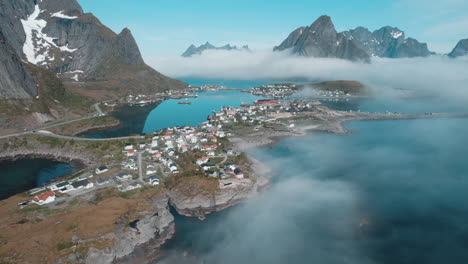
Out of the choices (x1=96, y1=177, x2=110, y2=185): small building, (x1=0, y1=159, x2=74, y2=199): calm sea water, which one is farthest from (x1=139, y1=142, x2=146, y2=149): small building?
(x1=96, y1=177, x2=110, y2=185): small building

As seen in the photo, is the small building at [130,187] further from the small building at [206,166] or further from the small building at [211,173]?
the small building at [206,166]

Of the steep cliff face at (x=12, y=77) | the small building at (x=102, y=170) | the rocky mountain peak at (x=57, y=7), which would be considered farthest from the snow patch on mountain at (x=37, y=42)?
the small building at (x=102, y=170)

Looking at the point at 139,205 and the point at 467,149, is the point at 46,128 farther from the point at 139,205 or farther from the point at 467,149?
the point at 467,149

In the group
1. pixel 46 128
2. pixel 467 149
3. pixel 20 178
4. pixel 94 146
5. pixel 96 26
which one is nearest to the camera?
pixel 20 178

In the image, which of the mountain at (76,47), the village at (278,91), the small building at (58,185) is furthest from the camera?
the village at (278,91)

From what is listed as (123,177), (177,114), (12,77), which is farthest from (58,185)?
(177,114)

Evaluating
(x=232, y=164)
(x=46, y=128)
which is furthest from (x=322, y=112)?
→ (x=46, y=128)

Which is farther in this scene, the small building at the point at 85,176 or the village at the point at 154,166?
the small building at the point at 85,176
